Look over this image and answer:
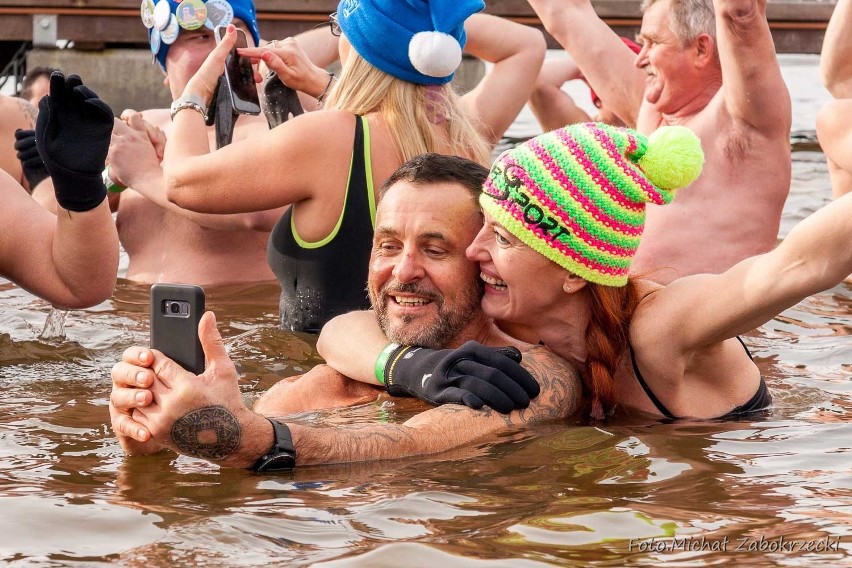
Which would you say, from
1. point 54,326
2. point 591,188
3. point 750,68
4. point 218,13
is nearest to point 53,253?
point 54,326

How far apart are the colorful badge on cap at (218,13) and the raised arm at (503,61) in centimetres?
128

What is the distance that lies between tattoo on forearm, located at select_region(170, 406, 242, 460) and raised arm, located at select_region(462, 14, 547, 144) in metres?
4.10

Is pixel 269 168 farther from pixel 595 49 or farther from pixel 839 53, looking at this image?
pixel 839 53

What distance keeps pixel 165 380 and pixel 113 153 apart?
3.71 meters

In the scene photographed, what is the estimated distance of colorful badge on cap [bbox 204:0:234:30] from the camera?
6828mm

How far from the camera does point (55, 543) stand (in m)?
3.02

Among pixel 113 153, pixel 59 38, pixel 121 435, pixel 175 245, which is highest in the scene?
pixel 59 38

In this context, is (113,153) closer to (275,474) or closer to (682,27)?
(682,27)

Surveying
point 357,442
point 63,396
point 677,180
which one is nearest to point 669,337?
point 677,180

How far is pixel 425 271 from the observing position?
4191 mm

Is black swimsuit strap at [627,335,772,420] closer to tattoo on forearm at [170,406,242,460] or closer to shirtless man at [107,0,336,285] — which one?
tattoo on forearm at [170,406,242,460]

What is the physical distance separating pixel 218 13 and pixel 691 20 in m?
2.42

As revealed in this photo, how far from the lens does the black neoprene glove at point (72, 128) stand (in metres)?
4.37

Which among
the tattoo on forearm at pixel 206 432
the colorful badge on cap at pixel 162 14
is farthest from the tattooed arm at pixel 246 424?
the colorful badge on cap at pixel 162 14
